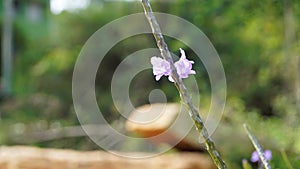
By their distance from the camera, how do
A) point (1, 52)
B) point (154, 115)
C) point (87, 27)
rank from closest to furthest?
point (154, 115), point (87, 27), point (1, 52)

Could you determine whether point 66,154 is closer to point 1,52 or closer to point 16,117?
point 16,117

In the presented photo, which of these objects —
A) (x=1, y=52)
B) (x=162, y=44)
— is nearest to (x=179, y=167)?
(x=162, y=44)

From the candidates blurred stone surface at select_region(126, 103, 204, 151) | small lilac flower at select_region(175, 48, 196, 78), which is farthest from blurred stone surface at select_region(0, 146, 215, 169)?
small lilac flower at select_region(175, 48, 196, 78)

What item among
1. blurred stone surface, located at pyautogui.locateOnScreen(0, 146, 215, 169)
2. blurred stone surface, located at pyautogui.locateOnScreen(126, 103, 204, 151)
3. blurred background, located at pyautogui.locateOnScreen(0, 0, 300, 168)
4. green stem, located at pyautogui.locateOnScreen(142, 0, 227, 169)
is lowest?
green stem, located at pyautogui.locateOnScreen(142, 0, 227, 169)

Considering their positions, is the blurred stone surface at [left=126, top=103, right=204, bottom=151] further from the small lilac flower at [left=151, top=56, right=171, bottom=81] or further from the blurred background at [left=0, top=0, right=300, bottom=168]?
the small lilac flower at [left=151, top=56, right=171, bottom=81]

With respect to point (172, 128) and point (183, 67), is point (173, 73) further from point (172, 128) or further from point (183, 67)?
point (172, 128)

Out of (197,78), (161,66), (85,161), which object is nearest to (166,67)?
(161,66)
